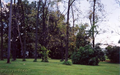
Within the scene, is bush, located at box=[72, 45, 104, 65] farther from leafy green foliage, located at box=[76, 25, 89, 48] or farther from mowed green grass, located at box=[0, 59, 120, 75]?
leafy green foliage, located at box=[76, 25, 89, 48]

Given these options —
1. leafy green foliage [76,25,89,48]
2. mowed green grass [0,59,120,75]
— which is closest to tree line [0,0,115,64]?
leafy green foliage [76,25,89,48]

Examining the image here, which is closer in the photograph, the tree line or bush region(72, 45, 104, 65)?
bush region(72, 45, 104, 65)

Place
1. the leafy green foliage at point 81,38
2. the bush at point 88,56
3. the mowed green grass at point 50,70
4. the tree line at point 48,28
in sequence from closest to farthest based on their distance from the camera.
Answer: the mowed green grass at point 50,70
the bush at point 88,56
the tree line at point 48,28
the leafy green foliage at point 81,38

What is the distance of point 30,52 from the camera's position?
1433 inches

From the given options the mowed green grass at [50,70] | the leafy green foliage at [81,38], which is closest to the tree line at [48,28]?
the leafy green foliage at [81,38]

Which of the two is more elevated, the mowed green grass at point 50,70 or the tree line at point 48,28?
the tree line at point 48,28

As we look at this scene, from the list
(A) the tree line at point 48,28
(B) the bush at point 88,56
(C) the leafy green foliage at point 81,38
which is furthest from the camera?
(C) the leafy green foliage at point 81,38

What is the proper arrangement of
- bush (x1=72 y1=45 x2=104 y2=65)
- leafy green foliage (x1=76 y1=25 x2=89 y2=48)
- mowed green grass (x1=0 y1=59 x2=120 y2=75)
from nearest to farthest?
1. mowed green grass (x1=0 y1=59 x2=120 y2=75)
2. bush (x1=72 y1=45 x2=104 y2=65)
3. leafy green foliage (x1=76 y1=25 x2=89 y2=48)

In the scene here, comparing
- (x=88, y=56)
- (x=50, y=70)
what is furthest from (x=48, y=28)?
A: (x=50, y=70)

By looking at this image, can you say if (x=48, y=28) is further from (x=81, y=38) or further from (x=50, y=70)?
(x=50, y=70)

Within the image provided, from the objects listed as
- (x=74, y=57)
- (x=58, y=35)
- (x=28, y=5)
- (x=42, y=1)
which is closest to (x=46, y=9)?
(x=42, y=1)

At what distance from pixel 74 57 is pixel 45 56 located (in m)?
4.31

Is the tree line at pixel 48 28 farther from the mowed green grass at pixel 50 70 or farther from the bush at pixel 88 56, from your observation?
the mowed green grass at pixel 50 70

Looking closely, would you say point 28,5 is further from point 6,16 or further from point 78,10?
point 78,10
